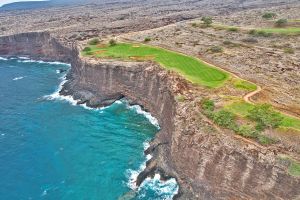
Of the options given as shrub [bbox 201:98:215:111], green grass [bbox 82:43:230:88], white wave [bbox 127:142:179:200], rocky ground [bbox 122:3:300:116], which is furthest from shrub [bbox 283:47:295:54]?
white wave [bbox 127:142:179:200]

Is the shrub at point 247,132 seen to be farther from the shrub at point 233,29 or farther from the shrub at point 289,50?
the shrub at point 233,29

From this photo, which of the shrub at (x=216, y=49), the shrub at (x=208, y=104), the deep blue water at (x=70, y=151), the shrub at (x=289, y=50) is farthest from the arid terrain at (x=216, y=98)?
the deep blue water at (x=70, y=151)

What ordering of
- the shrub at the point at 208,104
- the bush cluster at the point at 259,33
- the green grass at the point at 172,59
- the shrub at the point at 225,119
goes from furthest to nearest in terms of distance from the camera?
1. the bush cluster at the point at 259,33
2. the green grass at the point at 172,59
3. the shrub at the point at 208,104
4. the shrub at the point at 225,119

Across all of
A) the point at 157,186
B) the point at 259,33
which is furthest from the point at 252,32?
the point at 157,186

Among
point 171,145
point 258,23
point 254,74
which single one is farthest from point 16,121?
point 258,23

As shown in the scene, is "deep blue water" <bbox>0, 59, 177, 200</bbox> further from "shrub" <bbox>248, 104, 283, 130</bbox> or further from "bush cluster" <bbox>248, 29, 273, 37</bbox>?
"bush cluster" <bbox>248, 29, 273, 37</bbox>

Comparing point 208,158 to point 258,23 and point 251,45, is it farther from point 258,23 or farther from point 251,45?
point 258,23
